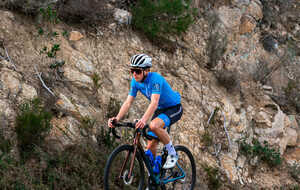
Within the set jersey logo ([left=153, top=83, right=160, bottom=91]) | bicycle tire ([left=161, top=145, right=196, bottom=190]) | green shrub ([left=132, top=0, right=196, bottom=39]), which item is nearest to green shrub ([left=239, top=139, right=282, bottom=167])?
bicycle tire ([left=161, top=145, right=196, bottom=190])

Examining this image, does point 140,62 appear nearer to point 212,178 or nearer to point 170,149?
point 170,149

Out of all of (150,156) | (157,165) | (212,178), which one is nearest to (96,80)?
(150,156)

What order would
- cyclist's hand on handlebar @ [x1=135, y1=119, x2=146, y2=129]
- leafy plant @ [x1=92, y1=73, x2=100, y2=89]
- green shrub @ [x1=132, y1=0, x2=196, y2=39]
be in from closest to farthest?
cyclist's hand on handlebar @ [x1=135, y1=119, x2=146, y2=129]
leafy plant @ [x1=92, y1=73, x2=100, y2=89]
green shrub @ [x1=132, y1=0, x2=196, y2=39]

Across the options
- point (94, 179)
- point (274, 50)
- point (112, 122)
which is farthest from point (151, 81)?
point (274, 50)

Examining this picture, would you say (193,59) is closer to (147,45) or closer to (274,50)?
(147,45)

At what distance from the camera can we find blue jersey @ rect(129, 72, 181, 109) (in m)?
4.15

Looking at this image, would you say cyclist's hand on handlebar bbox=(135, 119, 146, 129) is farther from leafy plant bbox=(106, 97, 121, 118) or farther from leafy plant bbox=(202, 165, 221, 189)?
leafy plant bbox=(202, 165, 221, 189)

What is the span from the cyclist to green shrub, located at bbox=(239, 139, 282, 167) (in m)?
3.73

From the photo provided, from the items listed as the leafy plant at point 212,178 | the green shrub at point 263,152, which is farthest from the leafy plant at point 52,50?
the green shrub at point 263,152

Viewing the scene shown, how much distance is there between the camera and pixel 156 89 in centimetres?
413

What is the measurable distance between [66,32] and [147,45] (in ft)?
7.88

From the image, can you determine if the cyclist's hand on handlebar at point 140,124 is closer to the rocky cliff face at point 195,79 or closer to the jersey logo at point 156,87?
the jersey logo at point 156,87

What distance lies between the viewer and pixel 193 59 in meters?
8.92

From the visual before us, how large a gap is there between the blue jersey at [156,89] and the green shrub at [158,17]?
3.94 m
